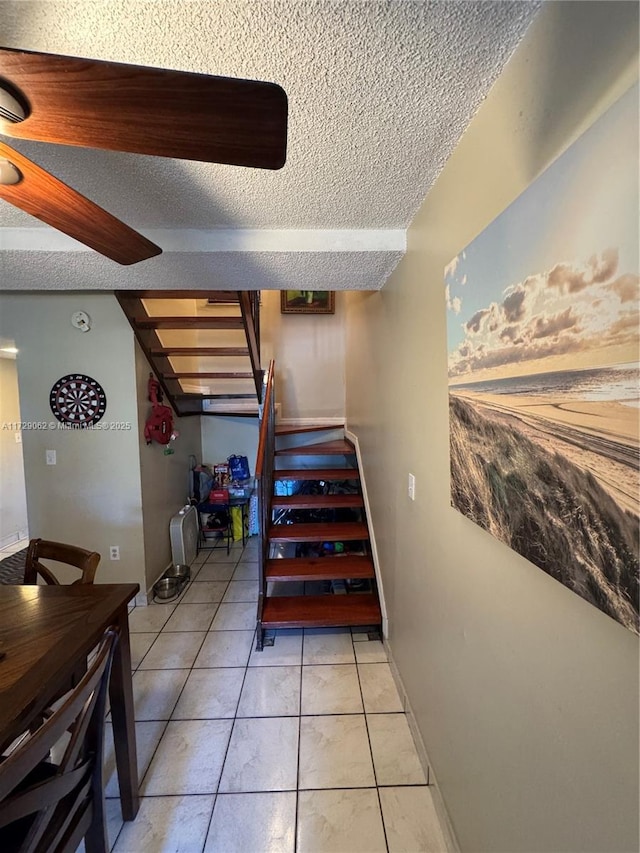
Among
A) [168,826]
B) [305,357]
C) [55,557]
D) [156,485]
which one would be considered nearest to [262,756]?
[168,826]

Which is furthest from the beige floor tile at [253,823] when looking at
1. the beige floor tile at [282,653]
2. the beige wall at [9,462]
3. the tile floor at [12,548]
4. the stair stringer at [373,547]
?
the beige wall at [9,462]

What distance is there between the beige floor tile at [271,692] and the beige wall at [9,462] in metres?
3.62

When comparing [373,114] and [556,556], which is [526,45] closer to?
[373,114]

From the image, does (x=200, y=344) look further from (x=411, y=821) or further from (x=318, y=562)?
(x=411, y=821)

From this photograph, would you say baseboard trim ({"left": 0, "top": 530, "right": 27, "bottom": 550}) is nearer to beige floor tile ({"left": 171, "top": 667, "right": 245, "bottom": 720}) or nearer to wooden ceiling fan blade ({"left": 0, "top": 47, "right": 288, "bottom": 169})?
beige floor tile ({"left": 171, "top": 667, "right": 245, "bottom": 720})

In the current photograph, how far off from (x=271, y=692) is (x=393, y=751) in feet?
2.23

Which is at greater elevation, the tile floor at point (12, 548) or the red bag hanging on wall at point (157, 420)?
the red bag hanging on wall at point (157, 420)

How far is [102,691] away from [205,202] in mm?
1697

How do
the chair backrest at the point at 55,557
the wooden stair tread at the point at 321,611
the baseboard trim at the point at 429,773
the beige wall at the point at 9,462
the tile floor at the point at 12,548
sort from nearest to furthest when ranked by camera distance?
the baseboard trim at the point at 429,773, the chair backrest at the point at 55,557, the wooden stair tread at the point at 321,611, the tile floor at the point at 12,548, the beige wall at the point at 9,462

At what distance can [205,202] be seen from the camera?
1.32 meters

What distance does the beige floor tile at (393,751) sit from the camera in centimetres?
139

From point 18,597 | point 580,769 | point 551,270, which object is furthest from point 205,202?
point 580,769

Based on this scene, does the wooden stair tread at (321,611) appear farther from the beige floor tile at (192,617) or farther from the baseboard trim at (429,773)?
the beige floor tile at (192,617)

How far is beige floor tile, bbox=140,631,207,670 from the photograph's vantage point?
202cm
